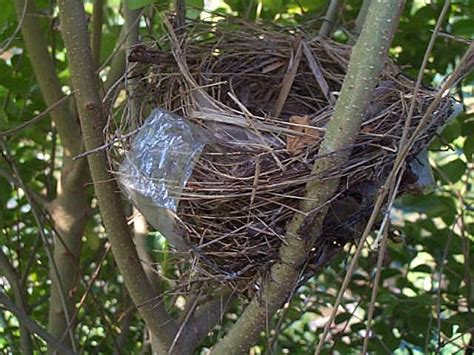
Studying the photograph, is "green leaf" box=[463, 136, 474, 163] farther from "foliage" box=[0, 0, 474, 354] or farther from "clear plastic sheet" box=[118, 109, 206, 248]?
"clear plastic sheet" box=[118, 109, 206, 248]

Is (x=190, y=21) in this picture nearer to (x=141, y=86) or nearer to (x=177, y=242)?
(x=141, y=86)

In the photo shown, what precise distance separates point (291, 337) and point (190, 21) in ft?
3.14

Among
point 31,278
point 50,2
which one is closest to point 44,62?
point 50,2

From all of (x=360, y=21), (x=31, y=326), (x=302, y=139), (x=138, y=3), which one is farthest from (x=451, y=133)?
(x=31, y=326)

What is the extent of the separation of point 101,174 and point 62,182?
0.41 metres

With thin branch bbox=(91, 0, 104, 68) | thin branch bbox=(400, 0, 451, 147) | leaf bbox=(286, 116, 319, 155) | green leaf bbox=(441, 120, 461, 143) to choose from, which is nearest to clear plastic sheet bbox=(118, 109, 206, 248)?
leaf bbox=(286, 116, 319, 155)

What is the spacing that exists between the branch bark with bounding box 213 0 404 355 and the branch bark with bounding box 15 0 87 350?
1.78 feet

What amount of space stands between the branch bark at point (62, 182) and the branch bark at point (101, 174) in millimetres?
255

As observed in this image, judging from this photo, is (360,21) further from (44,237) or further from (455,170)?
(44,237)

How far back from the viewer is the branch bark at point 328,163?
2.93 ft

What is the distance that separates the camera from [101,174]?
1235 mm

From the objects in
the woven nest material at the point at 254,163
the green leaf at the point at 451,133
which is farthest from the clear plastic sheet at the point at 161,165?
the green leaf at the point at 451,133

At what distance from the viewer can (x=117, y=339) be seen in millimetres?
1852

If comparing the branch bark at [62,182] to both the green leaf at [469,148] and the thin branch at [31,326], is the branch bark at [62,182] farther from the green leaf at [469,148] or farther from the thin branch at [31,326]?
the green leaf at [469,148]
